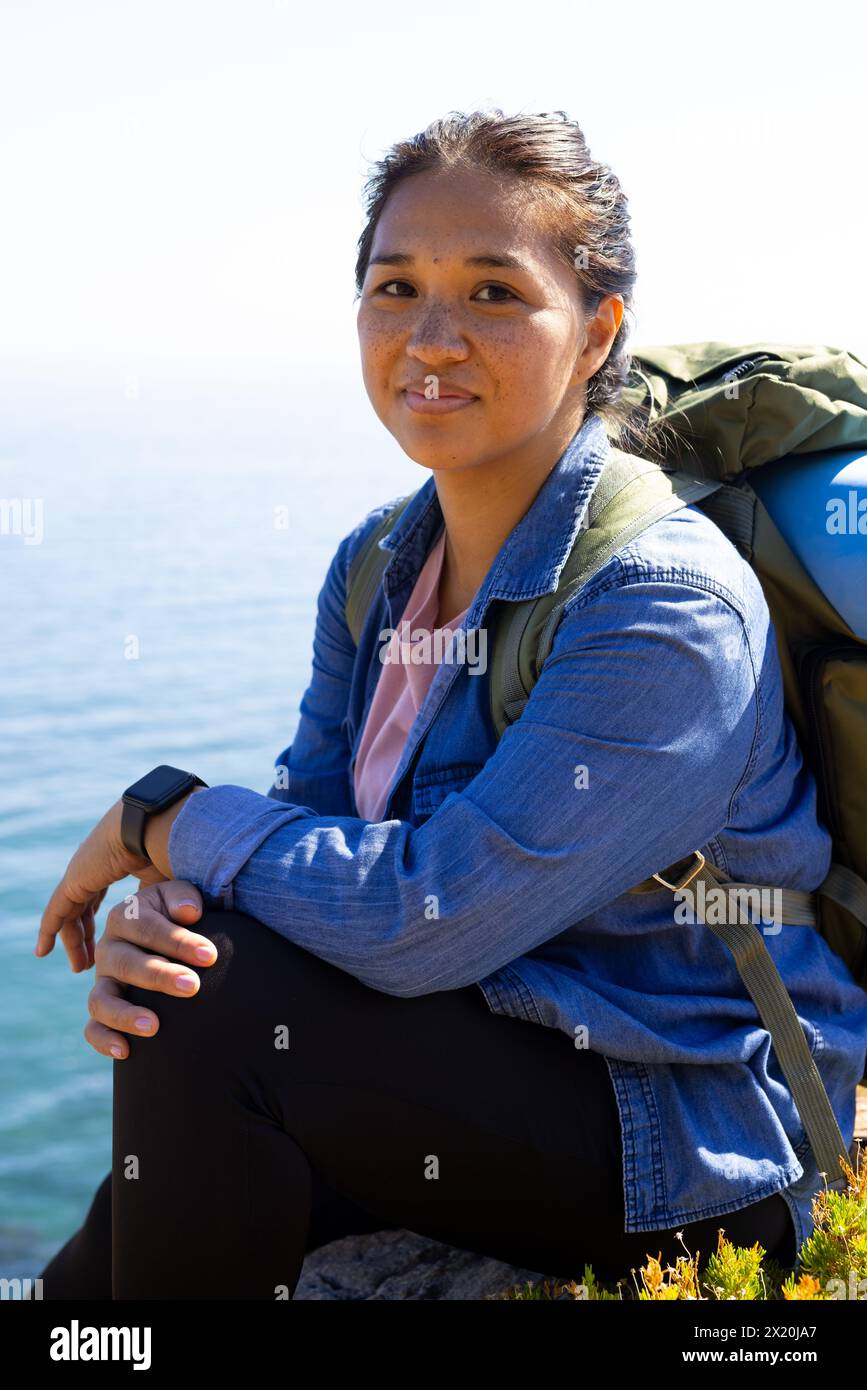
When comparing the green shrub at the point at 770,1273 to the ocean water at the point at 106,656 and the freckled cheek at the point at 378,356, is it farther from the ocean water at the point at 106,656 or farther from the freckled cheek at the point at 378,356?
the ocean water at the point at 106,656

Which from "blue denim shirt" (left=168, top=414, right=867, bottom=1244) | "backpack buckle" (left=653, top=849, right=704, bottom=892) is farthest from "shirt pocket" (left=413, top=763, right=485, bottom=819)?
"backpack buckle" (left=653, top=849, right=704, bottom=892)

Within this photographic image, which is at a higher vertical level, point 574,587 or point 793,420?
point 793,420

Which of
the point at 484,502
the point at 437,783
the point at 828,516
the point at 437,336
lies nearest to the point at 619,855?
the point at 437,783

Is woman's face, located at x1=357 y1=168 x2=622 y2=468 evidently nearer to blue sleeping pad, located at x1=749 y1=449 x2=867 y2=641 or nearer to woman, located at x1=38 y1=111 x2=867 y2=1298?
woman, located at x1=38 y1=111 x2=867 y2=1298

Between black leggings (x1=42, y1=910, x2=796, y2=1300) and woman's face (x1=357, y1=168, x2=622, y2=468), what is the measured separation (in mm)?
865

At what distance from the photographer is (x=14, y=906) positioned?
7855 millimetres

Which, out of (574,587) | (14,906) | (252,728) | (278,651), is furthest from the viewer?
(278,651)

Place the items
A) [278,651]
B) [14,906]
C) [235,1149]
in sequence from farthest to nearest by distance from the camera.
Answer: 1. [278,651]
2. [14,906]
3. [235,1149]

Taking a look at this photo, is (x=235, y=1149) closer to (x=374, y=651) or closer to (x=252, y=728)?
(x=374, y=651)

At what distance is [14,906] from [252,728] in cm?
382

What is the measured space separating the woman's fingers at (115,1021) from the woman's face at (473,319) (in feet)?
3.13

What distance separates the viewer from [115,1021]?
6.56ft

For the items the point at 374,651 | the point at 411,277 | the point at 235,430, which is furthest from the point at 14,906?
the point at 235,430
